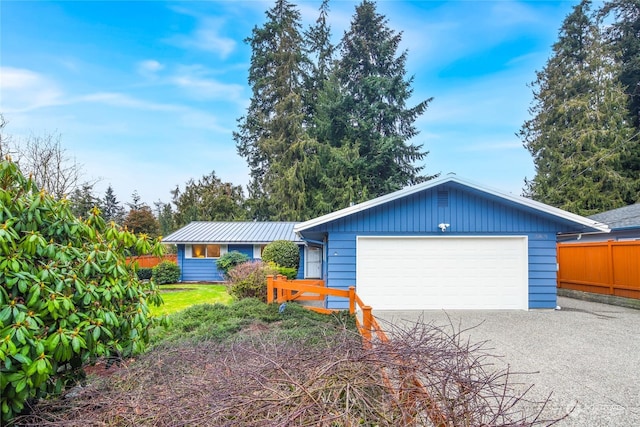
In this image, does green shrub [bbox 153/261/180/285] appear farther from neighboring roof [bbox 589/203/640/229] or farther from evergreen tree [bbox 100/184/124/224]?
evergreen tree [bbox 100/184/124/224]

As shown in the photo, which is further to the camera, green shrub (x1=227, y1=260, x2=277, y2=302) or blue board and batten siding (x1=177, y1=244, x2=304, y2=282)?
blue board and batten siding (x1=177, y1=244, x2=304, y2=282)

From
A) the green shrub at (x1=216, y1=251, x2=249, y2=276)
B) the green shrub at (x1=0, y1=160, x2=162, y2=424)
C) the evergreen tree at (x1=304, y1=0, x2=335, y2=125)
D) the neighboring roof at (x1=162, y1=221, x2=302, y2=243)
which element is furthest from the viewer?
the evergreen tree at (x1=304, y1=0, x2=335, y2=125)

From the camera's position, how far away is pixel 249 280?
10.9 metres

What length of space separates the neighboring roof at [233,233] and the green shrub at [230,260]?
32.3 inches

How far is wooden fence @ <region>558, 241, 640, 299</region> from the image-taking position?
1028 centimetres

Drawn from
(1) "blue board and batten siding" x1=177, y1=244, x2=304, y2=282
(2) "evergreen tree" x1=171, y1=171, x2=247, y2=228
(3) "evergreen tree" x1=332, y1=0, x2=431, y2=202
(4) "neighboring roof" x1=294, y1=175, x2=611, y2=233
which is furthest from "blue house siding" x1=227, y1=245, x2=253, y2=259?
(4) "neighboring roof" x1=294, y1=175, x2=611, y2=233

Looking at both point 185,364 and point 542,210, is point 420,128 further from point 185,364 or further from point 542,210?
point 185,364

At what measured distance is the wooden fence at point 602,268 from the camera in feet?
33.7

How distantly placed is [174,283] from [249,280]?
9.96 metres

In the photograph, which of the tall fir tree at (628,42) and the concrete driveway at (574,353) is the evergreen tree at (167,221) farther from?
the tall fir tree at (628,42)

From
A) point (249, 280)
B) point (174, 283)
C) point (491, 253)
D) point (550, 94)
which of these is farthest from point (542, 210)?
point (550, 94)

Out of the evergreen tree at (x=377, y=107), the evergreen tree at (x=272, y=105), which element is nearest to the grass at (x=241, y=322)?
the evergreen tree at (x=377, y=107)

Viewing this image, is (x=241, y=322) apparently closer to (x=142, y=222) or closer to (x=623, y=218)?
(x=623, y=218)

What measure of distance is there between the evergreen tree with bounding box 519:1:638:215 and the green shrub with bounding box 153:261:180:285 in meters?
23.1
